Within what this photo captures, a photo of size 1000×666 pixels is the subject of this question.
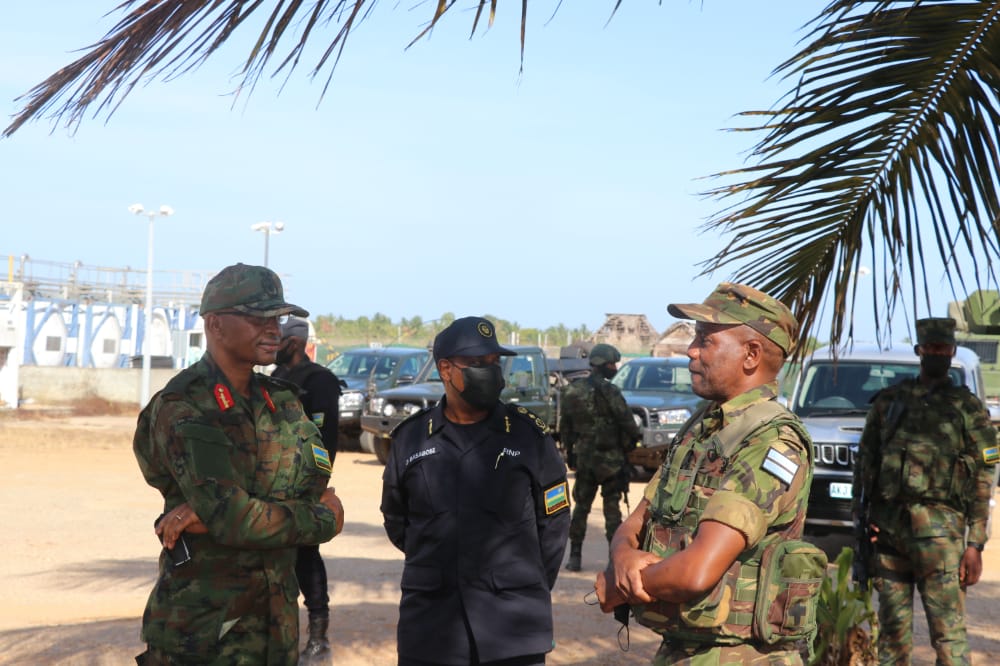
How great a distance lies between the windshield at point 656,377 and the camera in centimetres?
1598

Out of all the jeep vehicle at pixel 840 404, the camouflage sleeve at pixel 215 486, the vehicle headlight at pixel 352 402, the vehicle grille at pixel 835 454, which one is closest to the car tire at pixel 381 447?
the vehicle headlight at pixel 352 402

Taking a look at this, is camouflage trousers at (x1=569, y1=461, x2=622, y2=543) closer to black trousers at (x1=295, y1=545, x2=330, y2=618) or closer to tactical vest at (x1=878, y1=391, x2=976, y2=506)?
black trousers at (x1=295, y1=545, x2=330, y2=618)

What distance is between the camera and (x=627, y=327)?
130 ft

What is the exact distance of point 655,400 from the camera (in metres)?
15.2

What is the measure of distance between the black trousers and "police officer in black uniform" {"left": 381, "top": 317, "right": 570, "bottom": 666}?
73.3 inches

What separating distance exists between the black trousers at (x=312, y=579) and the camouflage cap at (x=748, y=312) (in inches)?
131

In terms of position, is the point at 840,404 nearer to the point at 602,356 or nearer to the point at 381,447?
the point at 602,356

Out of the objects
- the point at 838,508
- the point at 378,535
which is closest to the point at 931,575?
the point at 838,508

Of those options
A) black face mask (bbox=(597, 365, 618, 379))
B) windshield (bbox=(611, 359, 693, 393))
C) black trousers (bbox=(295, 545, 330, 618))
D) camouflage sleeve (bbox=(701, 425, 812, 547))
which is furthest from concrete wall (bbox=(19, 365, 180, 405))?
camouflage sleeve (bbox=(701, 425, 812, 547))

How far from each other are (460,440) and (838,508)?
644 cm

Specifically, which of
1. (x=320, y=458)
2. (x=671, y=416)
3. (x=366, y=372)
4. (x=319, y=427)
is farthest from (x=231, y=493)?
(x=366, y=372)

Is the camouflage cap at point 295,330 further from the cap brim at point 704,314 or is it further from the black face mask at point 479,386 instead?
the cap brim at point 704,314

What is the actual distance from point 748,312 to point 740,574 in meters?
0.63

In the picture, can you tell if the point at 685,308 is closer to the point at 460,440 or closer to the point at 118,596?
the point at 460,440
